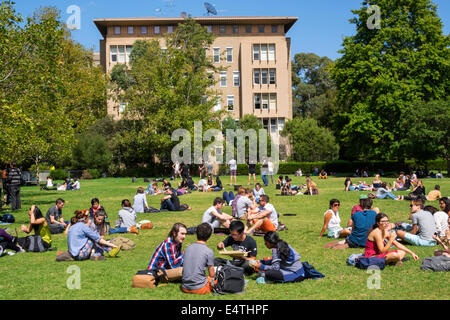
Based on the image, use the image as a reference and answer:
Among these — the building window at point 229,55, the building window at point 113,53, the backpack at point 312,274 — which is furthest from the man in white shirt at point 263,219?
the building window at point 113,53

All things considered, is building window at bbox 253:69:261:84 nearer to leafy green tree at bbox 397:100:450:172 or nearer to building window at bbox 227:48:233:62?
building window at bbox 227:48:233:62

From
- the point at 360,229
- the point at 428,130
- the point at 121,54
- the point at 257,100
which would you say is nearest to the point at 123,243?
the point at 360,229

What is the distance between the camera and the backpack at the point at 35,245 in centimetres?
1272

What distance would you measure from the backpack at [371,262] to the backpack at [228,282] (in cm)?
285

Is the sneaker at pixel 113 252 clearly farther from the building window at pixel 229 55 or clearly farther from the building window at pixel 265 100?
the building window at pixel 229 55

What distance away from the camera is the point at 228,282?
824 centimetres

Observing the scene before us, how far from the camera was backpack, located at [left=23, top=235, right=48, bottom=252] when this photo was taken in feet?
41.7

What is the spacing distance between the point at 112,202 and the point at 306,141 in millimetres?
40360

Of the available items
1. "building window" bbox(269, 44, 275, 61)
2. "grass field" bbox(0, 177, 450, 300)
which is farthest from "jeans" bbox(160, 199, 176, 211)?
"building window" bbox(269, 44, 275, 61)

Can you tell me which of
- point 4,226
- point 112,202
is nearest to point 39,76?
point 112,202

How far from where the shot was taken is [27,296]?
26.9 feet

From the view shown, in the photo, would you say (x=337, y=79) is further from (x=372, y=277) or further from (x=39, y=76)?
(x=372, y=277)

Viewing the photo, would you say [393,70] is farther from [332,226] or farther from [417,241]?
[417,241]

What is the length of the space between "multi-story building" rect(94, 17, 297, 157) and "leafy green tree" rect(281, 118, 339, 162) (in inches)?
310
